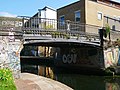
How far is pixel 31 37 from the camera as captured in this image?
20.4 m

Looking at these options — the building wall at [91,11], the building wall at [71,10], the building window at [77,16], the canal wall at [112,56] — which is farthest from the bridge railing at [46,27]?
the building window at [77,16]

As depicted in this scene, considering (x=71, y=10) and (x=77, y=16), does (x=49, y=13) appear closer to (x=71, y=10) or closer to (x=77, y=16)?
(x=71, y=10)

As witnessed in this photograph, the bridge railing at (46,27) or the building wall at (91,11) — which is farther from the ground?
the building wall at (91,11)

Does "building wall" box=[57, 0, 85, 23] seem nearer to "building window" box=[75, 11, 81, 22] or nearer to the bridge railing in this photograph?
"building window" box=[75, 11, 81, 22]

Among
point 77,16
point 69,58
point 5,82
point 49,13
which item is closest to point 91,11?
point 77,16

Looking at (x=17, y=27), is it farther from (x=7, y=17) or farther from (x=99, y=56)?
(x=99, y=56)

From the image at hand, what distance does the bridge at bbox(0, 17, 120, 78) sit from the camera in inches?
688

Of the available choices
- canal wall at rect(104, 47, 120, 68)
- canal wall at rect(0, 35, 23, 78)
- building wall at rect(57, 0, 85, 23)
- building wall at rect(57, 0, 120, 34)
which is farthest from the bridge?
building wall at rect(57, 0, 85, 23)

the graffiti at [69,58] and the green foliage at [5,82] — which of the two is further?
the graffiti at [69,58]

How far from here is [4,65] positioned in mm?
17312

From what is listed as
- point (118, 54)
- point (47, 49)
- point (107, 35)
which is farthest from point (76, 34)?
point (47, 49)

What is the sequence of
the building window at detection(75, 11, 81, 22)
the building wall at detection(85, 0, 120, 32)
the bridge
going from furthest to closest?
the building window at detection(75, 11, 81, 22)
the building wall at detection(85, 0, 120, 32)
the bridge

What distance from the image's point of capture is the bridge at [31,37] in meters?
17.5

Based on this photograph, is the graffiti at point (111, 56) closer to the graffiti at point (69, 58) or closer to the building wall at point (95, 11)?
the building wall at point (95, 11)
